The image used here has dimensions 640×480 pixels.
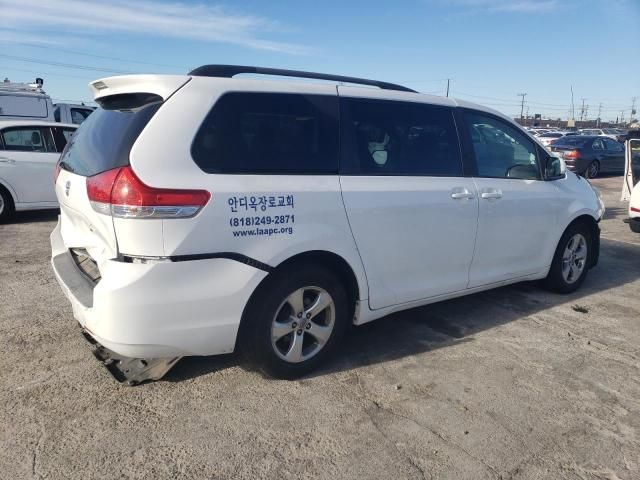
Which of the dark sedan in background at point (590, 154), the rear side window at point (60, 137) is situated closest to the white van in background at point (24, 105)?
the rear side window at point (60, 137)

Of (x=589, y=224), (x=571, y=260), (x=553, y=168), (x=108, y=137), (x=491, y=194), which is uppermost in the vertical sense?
(x=108, y=137)

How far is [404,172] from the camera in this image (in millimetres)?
3771

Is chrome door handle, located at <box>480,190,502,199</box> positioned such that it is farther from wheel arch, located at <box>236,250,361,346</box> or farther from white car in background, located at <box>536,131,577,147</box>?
white car in background, located at <box>536,131,577,147</box>

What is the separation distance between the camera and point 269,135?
3158 millimetres

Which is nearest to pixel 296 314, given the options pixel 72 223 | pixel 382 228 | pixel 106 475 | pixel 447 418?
pixel 382 228

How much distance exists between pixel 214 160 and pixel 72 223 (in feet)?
3.93

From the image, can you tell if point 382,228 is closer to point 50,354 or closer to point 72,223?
point 72,223

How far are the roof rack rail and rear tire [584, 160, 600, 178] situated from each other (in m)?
16.1

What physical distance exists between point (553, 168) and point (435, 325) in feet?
6.19

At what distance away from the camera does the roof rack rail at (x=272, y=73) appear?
3.21 meters

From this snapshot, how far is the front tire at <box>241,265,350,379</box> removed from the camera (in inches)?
123

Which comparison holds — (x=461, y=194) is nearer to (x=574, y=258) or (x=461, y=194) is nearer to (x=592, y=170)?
(x=574, y=258)

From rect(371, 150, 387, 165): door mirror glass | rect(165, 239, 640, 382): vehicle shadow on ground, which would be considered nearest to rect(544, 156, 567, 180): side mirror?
rect(165, 239, 640, 382): vehicle shadow on ground

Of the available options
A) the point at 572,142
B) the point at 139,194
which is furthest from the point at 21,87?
the point at 572,142
